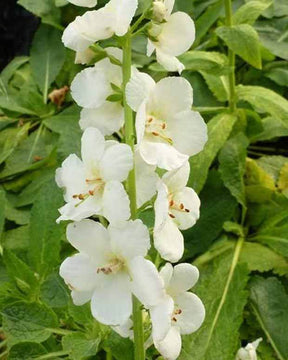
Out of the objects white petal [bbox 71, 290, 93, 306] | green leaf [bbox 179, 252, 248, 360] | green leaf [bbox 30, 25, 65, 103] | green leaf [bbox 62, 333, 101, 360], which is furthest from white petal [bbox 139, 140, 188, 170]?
green leaf [bbox 30, 25, 65, 103]

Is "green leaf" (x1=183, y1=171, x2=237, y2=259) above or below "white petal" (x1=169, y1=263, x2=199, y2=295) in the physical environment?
below

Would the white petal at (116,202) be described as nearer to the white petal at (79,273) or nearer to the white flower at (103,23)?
the white petal at (79,273)

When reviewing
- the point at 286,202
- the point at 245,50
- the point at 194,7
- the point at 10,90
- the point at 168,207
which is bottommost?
the point at 10,90

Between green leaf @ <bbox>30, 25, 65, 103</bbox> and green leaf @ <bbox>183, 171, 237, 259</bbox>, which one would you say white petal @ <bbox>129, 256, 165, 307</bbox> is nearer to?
green leaf @ <bbox>183, 171, 237, 259</bbox>

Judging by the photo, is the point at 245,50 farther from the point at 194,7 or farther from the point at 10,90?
the point at 10,90

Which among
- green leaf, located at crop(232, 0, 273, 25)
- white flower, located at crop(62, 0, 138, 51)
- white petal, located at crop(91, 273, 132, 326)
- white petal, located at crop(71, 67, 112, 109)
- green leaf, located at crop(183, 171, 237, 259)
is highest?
white flower, located at crop(62, 0, 138, 51)

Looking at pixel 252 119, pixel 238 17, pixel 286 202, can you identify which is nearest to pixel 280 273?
pixel 286 202

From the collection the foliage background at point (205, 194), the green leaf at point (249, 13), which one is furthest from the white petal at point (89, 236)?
the green leaf at point (249, 13)

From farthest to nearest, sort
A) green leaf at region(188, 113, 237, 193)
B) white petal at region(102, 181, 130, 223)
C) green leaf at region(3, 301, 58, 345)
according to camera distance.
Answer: green leaf at region(188, 113, 237, 193) < green leaf at region(3, 301, 58, 345) < white petal at region(102, 181, 130, 223)
